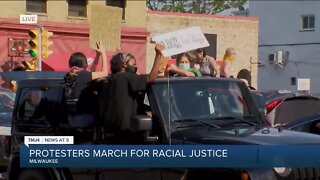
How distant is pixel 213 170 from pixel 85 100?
5.36 feet

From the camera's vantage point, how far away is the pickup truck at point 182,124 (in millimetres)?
6270

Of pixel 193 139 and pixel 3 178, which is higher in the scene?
pixel 193 139

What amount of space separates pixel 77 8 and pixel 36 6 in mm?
1958

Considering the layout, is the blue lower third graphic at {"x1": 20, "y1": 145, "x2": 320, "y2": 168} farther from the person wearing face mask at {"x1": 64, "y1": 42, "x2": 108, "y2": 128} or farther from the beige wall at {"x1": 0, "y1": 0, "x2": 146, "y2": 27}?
the beige wall at {"x1": 0, "y1": 0, "x2": 146, "y2": 27}

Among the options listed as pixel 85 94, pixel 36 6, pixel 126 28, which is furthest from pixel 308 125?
pixel 126 28

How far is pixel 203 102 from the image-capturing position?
6.93 m

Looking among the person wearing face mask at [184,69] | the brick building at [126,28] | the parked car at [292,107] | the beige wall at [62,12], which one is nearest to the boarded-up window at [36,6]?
the brick building at [126,28]

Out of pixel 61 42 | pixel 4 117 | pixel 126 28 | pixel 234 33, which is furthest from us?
pixel 234 33

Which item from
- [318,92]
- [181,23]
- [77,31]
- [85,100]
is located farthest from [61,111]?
[181,23]

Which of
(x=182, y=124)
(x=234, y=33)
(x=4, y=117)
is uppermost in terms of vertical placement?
(x=234, y=33)

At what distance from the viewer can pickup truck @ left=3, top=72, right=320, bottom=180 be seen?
6.27m

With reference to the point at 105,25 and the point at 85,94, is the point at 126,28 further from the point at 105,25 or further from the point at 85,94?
the point at 85,94

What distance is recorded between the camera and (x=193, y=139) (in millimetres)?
6465

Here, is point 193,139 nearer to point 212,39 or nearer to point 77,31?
point 77,31
